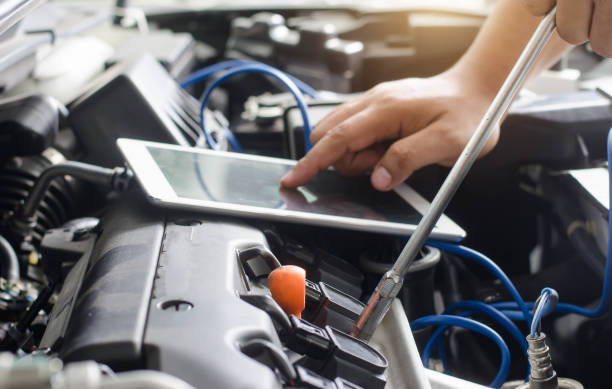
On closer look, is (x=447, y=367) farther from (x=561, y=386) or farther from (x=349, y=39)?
(x=349, y=39)

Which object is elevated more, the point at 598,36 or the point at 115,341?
the point at 598,36

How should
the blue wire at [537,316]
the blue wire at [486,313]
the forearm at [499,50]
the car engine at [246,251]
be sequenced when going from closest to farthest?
the car engine at [246,251], the blue wire at [537,316], the blue wire at [486,313], the forearm at [499,50]

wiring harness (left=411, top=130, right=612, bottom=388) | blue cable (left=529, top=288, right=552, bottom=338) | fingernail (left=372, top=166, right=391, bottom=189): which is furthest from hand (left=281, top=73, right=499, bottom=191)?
blue cable (left=529, top=288, right=552, bottom=338)

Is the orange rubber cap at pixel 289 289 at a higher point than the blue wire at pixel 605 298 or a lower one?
higher

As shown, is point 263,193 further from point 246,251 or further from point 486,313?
point 486,313

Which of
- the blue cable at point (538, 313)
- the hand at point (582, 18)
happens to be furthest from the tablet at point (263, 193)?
the hand at point (582, 18)

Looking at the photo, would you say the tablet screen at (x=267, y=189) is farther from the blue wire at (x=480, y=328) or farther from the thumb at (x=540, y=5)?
the thumb at (x=540, y=5)

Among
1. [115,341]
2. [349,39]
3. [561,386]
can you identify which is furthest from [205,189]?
[349,39]

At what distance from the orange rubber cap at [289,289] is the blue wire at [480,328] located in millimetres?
187

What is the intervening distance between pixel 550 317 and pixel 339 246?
0.93ft

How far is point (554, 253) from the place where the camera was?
0.84 metres

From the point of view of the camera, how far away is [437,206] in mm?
526

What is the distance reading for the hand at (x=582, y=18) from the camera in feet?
1.89

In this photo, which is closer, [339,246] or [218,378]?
[218,378]
